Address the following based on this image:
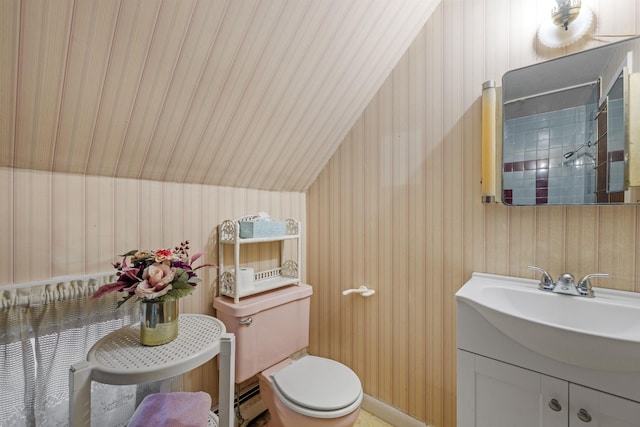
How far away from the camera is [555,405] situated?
871mm

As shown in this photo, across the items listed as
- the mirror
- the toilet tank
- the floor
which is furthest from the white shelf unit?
the mirror

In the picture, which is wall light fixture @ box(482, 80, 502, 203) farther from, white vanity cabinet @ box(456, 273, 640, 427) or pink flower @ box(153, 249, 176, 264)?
pink flower @ box(153, 249, 176, 264)

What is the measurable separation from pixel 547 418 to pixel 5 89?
6.13ft

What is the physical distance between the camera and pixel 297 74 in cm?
128

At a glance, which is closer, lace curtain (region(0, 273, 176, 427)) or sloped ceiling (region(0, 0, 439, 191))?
sloped ceiling (region(0, 0, 439, 191))

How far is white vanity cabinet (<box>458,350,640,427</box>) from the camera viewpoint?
805mm

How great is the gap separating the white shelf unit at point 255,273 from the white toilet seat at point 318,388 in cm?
42

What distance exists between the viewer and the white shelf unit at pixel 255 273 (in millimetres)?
1407

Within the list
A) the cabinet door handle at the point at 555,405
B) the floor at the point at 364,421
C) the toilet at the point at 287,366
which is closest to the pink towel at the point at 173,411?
the toilet at the point at 287,366

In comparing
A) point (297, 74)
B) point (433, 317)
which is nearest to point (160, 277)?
point (297, 74)

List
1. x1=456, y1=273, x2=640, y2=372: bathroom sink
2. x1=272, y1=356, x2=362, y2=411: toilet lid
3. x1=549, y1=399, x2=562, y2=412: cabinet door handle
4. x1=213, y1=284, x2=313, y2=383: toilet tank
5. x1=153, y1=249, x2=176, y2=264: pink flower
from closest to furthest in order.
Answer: x1=456, y1=273, x2=640, y2=372: bathroom sink, x1=549, y1=399, x2=562, y2=412: cabinet door handle, x1=153, y1=249, x2=176, y2=264: pink flower, x1=272, y1=356, x2=362, y2=411: toilet lid, x1=213, y1=284, x2=313, y2=383: toilet tank

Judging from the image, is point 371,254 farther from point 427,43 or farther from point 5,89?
point 5,89

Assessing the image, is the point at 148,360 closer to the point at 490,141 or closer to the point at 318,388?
the point at 318,388

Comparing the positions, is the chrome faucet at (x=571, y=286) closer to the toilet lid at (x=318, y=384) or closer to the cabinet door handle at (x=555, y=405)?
the cabinet door handle at (x=555, y=405)
